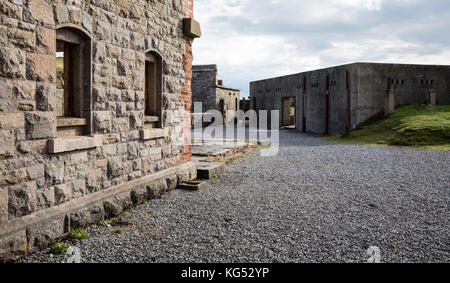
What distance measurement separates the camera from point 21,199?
3756 mm

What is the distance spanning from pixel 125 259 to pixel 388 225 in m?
3.48

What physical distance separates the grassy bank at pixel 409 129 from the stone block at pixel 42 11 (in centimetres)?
1364

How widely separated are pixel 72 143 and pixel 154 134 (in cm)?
195

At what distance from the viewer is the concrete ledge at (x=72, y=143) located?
409 cm

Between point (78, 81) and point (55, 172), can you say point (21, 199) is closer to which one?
point (55, 172)

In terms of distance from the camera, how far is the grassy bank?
1440 cm

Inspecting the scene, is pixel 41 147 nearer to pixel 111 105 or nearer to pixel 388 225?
pixel 111 105

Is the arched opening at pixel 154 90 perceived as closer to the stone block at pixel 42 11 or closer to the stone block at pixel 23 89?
the stone block at pixel 42 11

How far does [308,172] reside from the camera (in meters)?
8.94

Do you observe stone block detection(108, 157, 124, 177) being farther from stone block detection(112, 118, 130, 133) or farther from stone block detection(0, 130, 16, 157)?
stone block detection(0, 130, 16, 157)


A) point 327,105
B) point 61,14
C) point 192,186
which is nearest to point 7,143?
point 61,14

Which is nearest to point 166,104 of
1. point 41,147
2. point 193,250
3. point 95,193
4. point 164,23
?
point 164,23

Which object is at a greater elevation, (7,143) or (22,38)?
(22,38)

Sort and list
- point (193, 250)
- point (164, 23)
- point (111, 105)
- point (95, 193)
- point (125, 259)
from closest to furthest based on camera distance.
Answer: point (125, 259) → point (193, 250) → point (95, 193) → point (111, 105) → point (164, 23)
